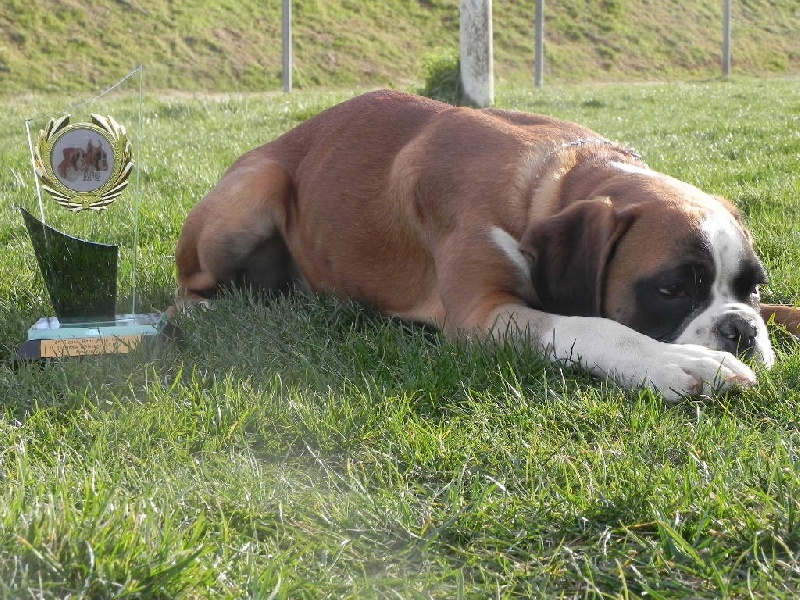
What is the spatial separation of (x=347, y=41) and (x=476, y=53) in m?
14.8

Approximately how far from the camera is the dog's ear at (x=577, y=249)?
298cm

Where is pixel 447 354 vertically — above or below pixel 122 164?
below

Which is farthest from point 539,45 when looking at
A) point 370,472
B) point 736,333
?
point 370,472

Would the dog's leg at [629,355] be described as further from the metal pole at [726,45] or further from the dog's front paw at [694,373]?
the metal pole at [726,45]

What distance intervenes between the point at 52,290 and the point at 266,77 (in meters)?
20.9

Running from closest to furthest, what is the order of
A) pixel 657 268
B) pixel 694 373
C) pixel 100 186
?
1. pixel 694 373
2. pixel 657 268
3. pixel 100 186

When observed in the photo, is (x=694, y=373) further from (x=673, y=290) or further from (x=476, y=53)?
(x=476, y=53)

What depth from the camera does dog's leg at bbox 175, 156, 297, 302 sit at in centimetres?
417

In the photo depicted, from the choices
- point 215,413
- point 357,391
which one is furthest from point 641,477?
point 215,413

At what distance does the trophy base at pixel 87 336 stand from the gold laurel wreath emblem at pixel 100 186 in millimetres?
432

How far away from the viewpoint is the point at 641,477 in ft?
7.07

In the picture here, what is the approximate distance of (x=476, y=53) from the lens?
42.2 ft

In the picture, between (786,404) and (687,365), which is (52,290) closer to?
(687,365)

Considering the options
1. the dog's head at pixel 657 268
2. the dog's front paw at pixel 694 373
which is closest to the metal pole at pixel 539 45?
the dog's head at pixel 657 268
